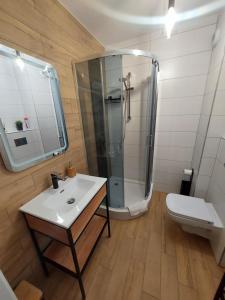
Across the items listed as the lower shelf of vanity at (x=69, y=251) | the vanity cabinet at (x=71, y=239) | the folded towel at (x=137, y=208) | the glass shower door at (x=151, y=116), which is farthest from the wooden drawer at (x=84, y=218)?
the glass shower door at (x=151, y=116)

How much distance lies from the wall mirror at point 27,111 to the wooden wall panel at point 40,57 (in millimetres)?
71

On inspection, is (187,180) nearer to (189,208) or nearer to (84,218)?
(189,208)

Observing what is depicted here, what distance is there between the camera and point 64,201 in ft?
3.75

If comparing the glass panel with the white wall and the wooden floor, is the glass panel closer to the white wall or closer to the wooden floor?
the wooden floor

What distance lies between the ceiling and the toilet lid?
6.75ft

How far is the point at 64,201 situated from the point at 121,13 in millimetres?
2003

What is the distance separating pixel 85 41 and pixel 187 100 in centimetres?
152

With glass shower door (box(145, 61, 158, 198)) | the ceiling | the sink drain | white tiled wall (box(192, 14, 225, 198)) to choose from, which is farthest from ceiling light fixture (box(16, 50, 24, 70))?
white tiled wall (box(192, 14, 225, 198))

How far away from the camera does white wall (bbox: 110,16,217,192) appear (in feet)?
5.13

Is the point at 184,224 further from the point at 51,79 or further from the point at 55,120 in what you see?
the point at 51,79

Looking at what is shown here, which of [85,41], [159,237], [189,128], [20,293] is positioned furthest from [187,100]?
[20,293]

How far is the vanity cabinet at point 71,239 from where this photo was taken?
861 mm

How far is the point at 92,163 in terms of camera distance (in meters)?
1.86

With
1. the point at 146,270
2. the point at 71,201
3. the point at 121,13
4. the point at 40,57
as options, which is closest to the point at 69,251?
the point at 71,201
